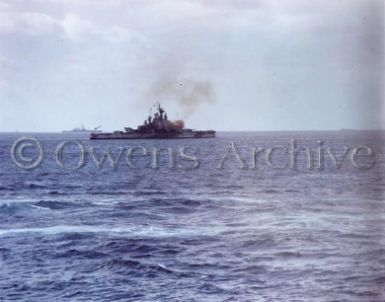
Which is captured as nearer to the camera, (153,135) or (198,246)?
(198,246)

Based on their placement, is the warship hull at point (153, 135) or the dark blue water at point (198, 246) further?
the warship hull at point (153, 135)

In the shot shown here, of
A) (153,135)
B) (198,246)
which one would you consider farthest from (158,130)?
(198,246)

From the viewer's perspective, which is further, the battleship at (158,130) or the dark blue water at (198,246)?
the battleship at (158,130)

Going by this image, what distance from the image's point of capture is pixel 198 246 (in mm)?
17047

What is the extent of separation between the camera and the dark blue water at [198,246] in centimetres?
1323

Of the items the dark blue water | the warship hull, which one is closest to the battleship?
the warship hull

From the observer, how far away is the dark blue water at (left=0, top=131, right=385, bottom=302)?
13.2 metres

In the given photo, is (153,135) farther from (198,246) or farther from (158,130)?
(198,246)

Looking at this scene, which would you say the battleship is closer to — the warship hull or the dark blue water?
the warship hull

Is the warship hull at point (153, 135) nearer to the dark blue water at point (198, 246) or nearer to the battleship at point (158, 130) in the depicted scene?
the battleship at point (158, 130)

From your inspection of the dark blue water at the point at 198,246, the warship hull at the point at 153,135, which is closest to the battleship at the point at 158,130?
the warship hull at the point at 153,135

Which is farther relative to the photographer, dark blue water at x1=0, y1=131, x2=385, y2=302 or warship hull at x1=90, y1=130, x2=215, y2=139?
warship hull at x1=90, y1=130, x2=215, y2=139

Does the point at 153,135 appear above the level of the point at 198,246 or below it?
above

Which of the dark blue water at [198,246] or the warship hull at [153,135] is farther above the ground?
the warship hull at [153,135]
